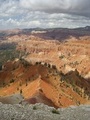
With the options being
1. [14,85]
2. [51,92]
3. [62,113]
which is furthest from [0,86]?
[62,113]

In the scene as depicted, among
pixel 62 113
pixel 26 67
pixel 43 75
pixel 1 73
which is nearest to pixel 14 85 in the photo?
pixel 43 75

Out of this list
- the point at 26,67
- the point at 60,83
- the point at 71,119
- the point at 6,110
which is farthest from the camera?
the point at 26,67

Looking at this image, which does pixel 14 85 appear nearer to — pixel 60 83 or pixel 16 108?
pixel 60 83

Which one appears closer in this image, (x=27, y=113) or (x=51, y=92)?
(x=27, y=113)

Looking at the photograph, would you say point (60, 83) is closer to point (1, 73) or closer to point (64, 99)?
point (64, 99)

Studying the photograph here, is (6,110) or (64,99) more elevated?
(6,110)

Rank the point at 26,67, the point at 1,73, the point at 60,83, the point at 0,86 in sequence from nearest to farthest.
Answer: the point at 60,83
the point at 0,86
the point at 26,67
the point at 1,73
